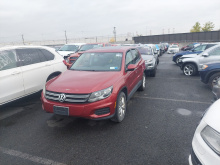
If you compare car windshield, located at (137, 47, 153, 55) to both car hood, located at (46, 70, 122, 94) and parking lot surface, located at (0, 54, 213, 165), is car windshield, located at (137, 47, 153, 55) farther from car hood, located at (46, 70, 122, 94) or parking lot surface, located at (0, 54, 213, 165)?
car hood, located at (46, 70, 122, 94)

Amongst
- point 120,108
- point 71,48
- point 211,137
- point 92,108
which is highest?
point 71,48

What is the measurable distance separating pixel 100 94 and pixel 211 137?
6.64 feet

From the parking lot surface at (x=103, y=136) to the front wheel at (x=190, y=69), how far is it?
13.7 ft

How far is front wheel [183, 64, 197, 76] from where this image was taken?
9.00m

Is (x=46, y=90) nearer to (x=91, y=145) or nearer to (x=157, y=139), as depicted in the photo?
(x=91, y=145)

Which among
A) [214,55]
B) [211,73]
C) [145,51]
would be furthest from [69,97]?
[145,51]

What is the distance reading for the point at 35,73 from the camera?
5.11 metres

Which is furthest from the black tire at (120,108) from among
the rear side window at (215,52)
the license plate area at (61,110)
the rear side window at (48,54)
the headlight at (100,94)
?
the rear side window at (215,52)

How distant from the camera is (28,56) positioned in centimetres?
512

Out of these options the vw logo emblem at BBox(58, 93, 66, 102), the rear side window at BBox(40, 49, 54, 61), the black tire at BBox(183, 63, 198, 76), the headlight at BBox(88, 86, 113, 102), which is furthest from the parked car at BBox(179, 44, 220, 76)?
the vw logo emblem at BBox(58, 93, 66, 102)

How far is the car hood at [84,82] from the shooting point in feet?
11.1

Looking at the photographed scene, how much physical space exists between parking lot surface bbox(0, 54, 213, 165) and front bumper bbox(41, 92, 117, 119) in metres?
0.44

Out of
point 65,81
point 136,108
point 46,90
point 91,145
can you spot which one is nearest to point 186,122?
point 136,108

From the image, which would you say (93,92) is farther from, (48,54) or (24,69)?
(48,54)
